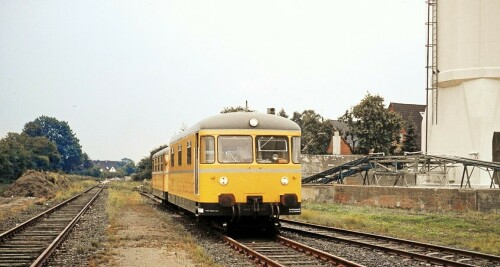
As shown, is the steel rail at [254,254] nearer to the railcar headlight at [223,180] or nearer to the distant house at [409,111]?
the railcar headlight at [223,180]

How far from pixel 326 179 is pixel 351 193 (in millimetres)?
8735

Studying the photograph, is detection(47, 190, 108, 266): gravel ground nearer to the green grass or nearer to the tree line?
the green grass

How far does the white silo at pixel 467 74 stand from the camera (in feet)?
109

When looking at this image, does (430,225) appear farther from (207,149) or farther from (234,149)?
(207,149)

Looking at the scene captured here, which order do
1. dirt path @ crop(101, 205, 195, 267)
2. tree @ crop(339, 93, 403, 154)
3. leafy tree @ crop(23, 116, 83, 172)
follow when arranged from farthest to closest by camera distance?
leafy tree @ crop(23, 116, 83, 172) < tree @ crop(339, 93, 403, 154) < dirt path @ crop(101, 205, 195, 267)

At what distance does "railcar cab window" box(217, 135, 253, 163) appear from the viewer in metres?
15.1

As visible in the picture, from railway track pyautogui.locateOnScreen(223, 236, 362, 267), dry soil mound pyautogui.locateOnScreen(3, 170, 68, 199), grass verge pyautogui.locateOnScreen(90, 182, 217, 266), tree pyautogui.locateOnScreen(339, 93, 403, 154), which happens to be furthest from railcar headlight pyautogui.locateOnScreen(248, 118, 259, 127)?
tree pyautogui.locateOnScreen(339, 93, 403, 154)

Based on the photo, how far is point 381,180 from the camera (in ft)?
129

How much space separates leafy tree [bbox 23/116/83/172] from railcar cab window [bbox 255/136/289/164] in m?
113

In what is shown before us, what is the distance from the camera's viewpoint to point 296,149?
15.6 meters

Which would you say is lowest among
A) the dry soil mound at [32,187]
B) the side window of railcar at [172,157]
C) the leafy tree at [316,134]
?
the dry soil mound at [32,187]

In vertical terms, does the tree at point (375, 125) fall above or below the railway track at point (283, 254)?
above

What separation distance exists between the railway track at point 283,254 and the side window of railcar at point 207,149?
1.97 meters

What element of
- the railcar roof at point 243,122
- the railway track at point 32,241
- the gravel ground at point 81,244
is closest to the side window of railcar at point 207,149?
the railcar roof at point 243,122
